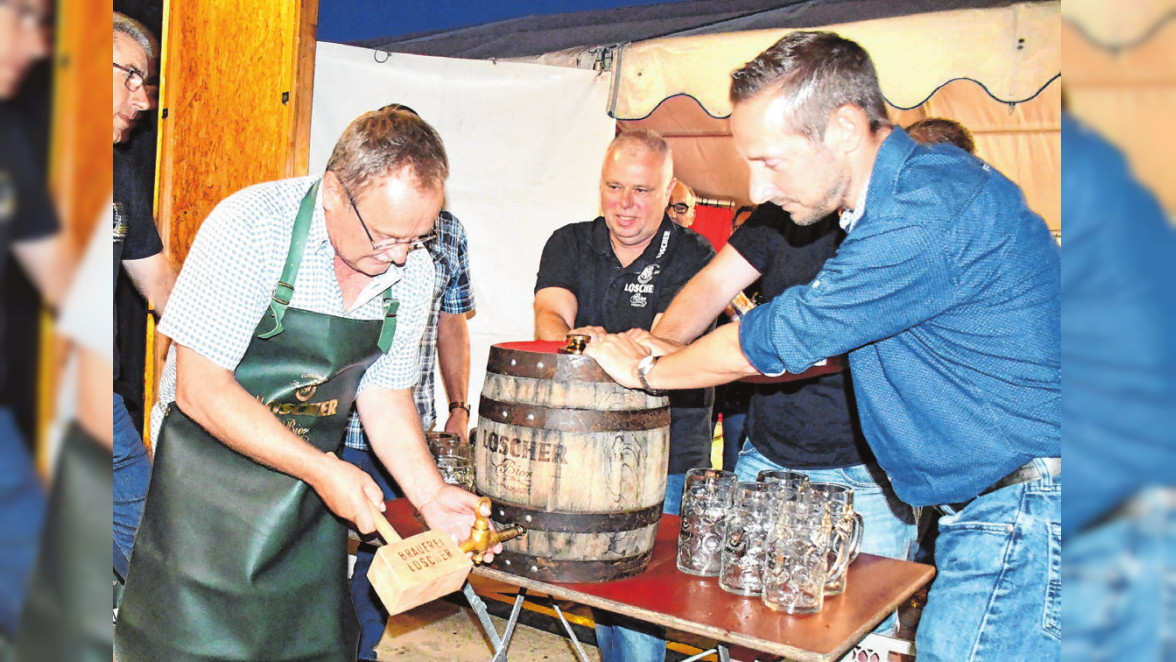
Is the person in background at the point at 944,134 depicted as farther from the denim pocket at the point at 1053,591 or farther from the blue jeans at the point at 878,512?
the denim pocket at the point at 1053,591

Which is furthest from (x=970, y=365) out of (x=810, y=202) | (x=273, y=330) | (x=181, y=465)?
(x=181, y=465)

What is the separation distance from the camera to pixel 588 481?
217cm

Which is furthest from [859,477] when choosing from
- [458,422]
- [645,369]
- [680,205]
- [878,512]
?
[680,205]

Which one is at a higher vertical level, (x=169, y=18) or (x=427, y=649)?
(x=169, y=18)

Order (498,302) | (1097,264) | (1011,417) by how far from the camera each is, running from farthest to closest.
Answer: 1. (498,302)
2. (1011,417)
3. (1097,264)

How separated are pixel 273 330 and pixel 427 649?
2728 millimetres

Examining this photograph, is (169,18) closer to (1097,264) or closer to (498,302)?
(498,302)

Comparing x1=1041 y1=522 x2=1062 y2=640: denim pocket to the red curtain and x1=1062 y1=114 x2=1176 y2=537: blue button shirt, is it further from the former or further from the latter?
the red curtain

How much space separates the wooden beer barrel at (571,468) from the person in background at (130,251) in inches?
59.7

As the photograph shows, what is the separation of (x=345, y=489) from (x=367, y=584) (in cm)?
179

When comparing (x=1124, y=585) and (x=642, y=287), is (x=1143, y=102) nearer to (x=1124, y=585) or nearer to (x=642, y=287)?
(x=1124, y=585)

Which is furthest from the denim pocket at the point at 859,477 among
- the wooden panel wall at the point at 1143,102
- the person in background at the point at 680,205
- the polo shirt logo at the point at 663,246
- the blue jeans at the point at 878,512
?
the person in background at the point at 680,205

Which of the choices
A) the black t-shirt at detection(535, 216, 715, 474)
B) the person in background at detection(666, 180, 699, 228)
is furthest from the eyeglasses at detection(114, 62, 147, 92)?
the person in background at detection(666, 180, 699, 228)

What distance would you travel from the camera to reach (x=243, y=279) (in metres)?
2.06
